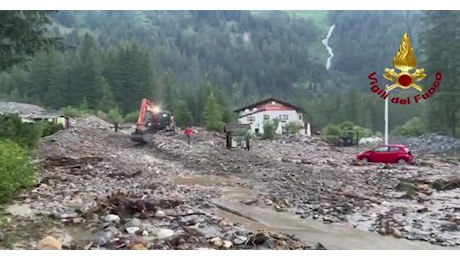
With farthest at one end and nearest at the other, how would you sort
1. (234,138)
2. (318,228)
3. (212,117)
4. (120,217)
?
(212,117), (234,138), (318,228), (120,217)

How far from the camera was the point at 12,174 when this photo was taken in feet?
30.0

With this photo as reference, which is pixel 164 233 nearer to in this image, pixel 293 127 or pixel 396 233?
pixel 396 233

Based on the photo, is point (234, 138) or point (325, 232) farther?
point (234, 138)

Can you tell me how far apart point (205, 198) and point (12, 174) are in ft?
12.9

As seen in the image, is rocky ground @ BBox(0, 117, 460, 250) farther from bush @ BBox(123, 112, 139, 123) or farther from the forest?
bush @ BBox(123, 112, 139, 123)

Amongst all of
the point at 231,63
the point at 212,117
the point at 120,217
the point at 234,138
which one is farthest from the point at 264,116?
the point at 231,63

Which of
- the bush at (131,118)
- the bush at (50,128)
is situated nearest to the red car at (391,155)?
the bush at (50,128)

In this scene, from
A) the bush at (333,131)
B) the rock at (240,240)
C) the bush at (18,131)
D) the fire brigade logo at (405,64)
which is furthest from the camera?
the bush at (333,131)

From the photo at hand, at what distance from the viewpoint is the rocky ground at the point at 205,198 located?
6641mm

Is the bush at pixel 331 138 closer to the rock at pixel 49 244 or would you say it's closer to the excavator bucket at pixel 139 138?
the excavator bucket at pixel 139 138

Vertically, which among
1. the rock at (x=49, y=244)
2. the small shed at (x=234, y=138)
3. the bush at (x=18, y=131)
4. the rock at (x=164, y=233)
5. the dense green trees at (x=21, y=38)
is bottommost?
the rock at (x=164, y=233)

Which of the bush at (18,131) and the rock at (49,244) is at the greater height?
the bush at (18,131)

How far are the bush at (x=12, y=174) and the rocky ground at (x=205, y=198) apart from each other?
27cm
